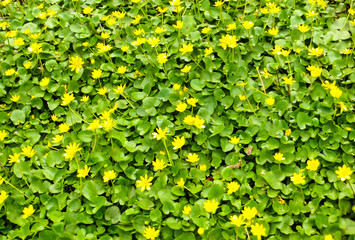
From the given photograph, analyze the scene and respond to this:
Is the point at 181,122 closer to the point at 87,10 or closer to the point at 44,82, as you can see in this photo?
the point at 44,82

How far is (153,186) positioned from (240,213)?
1.78 ft

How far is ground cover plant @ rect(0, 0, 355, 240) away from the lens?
2018 mm

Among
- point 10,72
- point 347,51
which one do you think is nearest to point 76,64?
point 10,72

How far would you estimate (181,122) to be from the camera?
2.42 meters

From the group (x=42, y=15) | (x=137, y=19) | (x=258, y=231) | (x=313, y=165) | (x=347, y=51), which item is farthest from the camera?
(x=42, y=15)

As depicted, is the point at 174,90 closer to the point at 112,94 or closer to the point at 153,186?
the point at 112,94

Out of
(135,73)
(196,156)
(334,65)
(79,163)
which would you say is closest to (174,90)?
(135,73)

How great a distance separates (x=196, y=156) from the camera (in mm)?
2125

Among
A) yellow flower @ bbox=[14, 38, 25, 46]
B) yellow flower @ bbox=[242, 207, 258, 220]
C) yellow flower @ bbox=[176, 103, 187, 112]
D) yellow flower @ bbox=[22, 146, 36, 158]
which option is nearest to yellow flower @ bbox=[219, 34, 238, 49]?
yellow flower @ bbox=[176, 103, 187, 112]

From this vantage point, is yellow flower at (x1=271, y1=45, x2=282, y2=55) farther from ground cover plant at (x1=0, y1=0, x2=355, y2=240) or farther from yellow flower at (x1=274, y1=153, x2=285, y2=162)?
yellow flower at (x1=274, y1=153, x2=285, y2=162)

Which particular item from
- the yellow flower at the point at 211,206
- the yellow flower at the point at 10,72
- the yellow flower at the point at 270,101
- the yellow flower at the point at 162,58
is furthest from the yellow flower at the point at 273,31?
the yellow flower at the point at 10,72

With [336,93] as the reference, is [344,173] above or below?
below

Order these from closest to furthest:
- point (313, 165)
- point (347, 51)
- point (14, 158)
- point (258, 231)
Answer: point (258, 231)
point (313, 165)
point (14, 158)
point (347, 51)

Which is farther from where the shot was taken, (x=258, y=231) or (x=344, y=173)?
(x=344, y=173)
